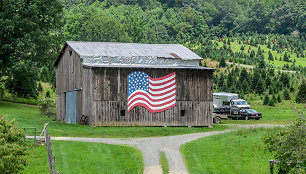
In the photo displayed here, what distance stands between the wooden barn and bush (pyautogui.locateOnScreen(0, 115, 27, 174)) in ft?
72.4

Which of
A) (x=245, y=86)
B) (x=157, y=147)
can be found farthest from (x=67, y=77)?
(x=245, y=86)

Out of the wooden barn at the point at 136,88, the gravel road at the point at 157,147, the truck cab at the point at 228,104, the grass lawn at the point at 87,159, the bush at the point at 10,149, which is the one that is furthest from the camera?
the truck cab at the point at 228,104

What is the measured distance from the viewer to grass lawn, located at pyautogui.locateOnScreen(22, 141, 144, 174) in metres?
33.3

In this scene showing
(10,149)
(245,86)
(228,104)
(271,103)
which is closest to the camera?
(10,149)

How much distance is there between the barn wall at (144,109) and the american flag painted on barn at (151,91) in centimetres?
41

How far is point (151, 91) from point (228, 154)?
19922mm

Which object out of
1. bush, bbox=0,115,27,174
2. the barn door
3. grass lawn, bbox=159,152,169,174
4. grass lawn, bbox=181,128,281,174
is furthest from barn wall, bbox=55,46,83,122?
bush, bbox=0,115,27,174

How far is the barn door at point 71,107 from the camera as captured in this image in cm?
5922

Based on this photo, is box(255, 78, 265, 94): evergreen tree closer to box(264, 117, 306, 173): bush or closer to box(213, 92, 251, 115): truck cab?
box(213, 92, 251, 115): truck cab

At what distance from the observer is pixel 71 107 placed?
6034 centimetres

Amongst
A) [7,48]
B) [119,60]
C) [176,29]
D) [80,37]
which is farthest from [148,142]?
[176,29]

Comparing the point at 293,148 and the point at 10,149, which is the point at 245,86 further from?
the point at 10,149

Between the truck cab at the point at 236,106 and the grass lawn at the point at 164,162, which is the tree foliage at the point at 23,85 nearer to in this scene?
the truck cab at the point at 236,106

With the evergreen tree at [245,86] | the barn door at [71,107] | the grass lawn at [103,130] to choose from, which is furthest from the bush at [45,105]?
the evergreen tree at [245,86]
